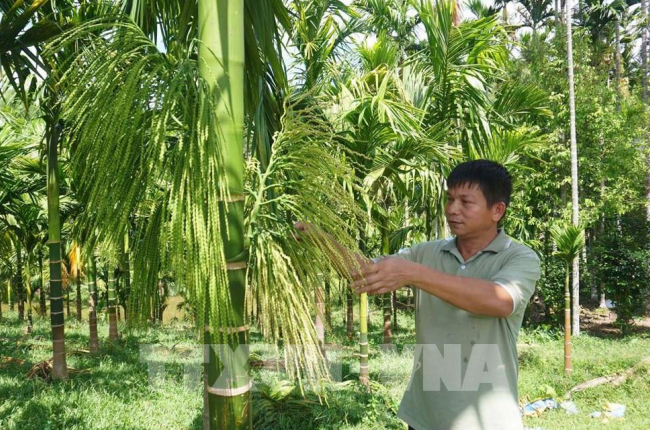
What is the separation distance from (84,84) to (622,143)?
12716 mm

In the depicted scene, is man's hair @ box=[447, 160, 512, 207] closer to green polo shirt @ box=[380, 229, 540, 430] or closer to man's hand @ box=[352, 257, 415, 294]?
green polo shirt @ box=[380, 229, 540, 430]

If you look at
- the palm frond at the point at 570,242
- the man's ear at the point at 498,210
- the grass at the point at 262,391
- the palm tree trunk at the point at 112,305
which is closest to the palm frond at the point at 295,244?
the man's ear at the point at 498,210

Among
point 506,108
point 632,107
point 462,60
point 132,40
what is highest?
point 632,107

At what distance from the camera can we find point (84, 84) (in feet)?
3.89

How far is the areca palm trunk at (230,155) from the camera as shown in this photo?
133 cm

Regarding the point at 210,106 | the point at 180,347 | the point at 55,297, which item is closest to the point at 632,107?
the point at 180,347

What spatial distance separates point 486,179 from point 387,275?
0.55 meters

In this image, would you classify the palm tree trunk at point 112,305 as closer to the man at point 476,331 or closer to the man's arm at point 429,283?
the man at point 476,331

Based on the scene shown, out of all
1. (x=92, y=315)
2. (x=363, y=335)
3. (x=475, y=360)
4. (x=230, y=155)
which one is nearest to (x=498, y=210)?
(x=475, y=360)

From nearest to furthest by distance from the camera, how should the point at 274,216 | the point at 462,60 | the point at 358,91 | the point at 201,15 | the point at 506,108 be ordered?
1. the point at 201,15
2. the point at 274,216
3. the point at 358,91
4. the point at 462,60
5. the point at 506,108

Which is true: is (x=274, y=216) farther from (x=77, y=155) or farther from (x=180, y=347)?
(x=180, y=347)

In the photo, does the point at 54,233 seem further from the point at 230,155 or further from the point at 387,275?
the point at 387,275

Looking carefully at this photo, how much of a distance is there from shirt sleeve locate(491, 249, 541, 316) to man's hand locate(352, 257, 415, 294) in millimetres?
317

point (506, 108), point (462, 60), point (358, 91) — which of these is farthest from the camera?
point (506, 108)
